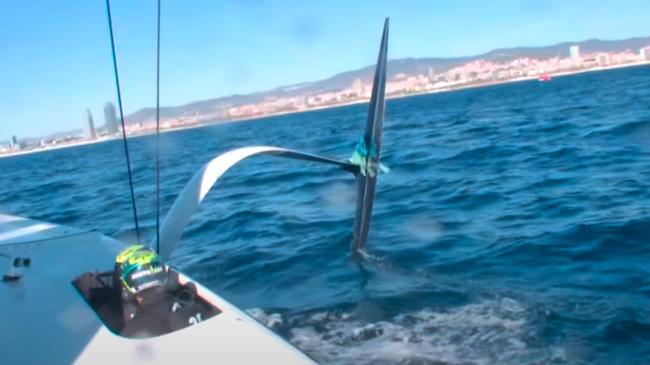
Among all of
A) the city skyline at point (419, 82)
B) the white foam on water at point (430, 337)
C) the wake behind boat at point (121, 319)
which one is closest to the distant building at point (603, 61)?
the city skyline at point (419, 82)


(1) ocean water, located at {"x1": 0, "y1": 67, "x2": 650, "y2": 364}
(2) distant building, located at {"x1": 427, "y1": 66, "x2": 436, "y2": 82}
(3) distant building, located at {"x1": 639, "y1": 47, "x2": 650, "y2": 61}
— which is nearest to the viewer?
(1) ocean water, located at {"x1": 0, "y1": 67, "x2": 650, "y2": 364}

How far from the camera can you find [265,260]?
28.1ft

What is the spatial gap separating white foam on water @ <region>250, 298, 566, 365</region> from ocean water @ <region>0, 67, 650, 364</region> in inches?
0.7

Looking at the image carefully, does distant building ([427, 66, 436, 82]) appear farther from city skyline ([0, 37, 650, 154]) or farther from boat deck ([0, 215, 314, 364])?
boat deck ([0, 215, 314, 364])

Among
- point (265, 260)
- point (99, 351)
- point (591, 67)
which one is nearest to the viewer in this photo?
point (99, 351)

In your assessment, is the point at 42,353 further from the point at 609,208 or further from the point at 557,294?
the point at 609,208

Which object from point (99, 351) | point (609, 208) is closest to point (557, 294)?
point (609, 208)

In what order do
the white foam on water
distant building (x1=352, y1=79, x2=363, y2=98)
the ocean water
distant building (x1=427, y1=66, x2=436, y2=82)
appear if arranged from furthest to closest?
distant building (x1=427, y1=66, x2=436, y2=82) → distant building (x1=352, y1=79, x2=363, y2=98) → the ocean water → the white foam on water

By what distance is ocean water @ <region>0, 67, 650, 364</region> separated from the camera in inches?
205

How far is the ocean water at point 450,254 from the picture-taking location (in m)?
5.20

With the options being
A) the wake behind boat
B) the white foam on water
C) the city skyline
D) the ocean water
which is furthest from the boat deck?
the city skyline

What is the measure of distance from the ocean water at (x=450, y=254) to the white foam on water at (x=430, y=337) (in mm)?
17

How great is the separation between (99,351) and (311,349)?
2.06 meters

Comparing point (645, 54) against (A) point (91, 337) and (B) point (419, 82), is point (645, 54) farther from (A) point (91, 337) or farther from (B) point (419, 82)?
(A) point (91, 337)
